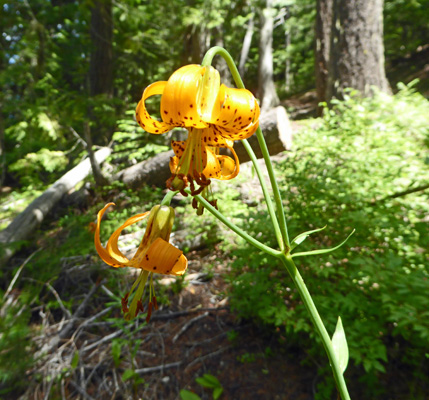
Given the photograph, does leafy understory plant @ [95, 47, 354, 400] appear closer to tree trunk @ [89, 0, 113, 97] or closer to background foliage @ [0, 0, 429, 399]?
background foliage @ [0, 0, 429, 399]

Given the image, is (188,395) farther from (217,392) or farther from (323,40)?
(323,40)

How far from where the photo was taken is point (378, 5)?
132 inches

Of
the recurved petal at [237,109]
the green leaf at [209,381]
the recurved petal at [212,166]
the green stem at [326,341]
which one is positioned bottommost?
the green leaf at [209,381]

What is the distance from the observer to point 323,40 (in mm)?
5797

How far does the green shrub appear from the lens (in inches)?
46.5

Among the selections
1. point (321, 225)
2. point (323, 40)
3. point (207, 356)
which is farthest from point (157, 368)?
point (323, 40)

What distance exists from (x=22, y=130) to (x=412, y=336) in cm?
489

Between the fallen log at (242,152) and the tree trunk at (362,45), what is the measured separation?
1047mm

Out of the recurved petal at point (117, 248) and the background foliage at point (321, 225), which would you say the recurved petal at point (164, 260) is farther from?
the background foliage at point (321, 225)

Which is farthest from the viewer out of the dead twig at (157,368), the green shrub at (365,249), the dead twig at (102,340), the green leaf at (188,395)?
the dead twig at (102,340)

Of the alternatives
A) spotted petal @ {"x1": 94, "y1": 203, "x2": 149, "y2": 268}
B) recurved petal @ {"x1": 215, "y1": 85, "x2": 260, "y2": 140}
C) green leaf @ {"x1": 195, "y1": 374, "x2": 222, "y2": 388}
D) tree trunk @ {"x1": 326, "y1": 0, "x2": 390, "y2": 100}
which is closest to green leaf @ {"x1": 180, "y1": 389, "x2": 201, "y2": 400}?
green leaf @ {"x1": 195, "y1": 374, "x2": 222, "y2": 388}

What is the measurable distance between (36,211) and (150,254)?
3.74 m

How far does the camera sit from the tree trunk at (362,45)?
337 centimetres

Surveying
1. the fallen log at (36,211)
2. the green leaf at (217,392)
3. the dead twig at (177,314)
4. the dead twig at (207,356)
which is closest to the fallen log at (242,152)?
→ the fallen log at (36,211)
